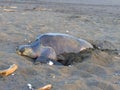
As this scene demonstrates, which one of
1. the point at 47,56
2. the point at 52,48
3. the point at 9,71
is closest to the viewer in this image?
the point at 9,71

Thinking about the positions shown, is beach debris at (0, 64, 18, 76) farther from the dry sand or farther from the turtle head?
the turtle head

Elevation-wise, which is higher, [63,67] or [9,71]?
[9,71]

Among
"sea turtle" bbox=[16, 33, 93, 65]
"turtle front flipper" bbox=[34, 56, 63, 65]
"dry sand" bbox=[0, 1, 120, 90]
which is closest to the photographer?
"dry sand" bbox=[0, 1, 120, 90]

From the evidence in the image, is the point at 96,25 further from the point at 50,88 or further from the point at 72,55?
the point at 50,88

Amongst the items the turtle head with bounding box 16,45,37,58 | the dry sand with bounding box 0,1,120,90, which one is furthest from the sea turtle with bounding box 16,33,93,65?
the dry sand with bounding box 0,1,120,90

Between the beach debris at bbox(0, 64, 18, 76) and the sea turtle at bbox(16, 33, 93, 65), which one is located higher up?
the beach debris at bbox(0, 64, 18, 76)

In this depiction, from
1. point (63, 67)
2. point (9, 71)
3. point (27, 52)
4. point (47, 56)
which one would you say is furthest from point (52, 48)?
point (9, 71)

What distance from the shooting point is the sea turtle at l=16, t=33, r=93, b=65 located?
6.29 meters

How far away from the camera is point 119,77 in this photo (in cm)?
550

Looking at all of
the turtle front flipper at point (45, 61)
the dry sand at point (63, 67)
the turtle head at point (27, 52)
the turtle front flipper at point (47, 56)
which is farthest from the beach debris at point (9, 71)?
the turtle head at point (27, 52)

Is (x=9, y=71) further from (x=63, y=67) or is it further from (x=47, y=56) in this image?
(x=47, y=56)

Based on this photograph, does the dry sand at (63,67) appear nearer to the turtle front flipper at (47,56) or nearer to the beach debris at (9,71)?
the beach debris at (9,71)

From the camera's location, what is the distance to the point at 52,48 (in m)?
6.58

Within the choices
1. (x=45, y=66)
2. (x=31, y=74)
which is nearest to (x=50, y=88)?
(x=31, y=74)
